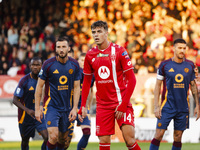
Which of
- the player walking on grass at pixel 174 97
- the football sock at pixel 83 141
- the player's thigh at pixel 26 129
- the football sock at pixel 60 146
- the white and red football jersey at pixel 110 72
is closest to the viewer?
the white and red football jersey at pixel 110 72

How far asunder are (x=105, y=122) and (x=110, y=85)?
54 centimetres

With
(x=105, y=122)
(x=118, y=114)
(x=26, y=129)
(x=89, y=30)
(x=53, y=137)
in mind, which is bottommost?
(x=26, y=129)

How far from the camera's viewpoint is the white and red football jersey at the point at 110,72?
272 inches

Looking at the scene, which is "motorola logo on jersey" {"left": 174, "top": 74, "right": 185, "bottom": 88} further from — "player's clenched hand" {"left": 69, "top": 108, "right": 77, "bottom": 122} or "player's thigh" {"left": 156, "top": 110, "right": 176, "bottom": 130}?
"player's clenched hand" {"left": 69, "top": 108, "right": 77, "bottom": 122}

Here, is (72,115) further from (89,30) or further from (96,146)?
(89,30)

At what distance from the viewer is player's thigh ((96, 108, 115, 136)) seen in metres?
6.91

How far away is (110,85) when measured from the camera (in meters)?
6.96

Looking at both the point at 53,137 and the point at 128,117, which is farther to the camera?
the point at 53,137

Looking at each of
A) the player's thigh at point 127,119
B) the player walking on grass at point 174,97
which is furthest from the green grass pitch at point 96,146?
the player's thigh at point 127,119

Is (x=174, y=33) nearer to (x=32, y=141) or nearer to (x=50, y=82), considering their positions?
(x=32, y=141)

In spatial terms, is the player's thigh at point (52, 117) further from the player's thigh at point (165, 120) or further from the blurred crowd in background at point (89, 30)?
the blurred crowd in background at point (89, 30)

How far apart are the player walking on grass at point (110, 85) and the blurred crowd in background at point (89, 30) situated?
9.93m

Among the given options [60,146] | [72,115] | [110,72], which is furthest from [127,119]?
[60,146]

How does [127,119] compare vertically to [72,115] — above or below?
above
